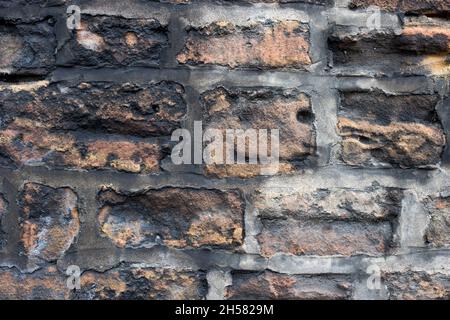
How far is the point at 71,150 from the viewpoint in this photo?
2.62 ft

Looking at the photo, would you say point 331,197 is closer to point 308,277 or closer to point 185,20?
point 308,277

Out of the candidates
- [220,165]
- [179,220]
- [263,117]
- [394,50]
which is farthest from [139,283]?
[394,50]

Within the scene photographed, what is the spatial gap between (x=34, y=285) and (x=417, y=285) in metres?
0.63

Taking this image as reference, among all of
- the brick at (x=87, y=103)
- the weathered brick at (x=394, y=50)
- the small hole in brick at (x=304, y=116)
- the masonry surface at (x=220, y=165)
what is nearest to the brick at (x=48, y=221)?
the masonry surface at (x=220, y=165)

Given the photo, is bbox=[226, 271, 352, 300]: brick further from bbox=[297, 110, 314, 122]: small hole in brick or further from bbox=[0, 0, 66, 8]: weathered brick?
bbox=[0, 0, 66, 8]: weathered brick

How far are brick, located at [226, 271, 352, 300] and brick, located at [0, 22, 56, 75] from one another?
0.46 metres

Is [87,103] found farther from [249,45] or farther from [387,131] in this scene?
[387,131]

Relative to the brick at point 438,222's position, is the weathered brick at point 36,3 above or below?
above

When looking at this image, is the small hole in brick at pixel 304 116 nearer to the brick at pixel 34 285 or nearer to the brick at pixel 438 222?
the brick at pixel 438 222

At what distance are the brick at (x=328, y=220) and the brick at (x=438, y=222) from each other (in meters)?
0.06

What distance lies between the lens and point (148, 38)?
2.60ft

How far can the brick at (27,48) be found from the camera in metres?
0.79

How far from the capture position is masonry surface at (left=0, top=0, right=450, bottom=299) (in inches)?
31.2

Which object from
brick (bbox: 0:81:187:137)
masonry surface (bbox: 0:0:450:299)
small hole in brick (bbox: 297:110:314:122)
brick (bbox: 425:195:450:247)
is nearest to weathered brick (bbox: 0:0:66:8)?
masonry surface (bbox: 0:0:450:299)
